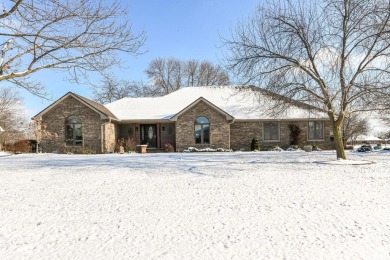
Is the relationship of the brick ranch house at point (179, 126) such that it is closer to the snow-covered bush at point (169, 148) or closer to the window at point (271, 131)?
the window at point (271, 131)

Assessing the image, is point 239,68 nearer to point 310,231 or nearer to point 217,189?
point 217,189

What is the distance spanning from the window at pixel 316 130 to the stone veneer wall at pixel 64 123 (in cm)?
1652

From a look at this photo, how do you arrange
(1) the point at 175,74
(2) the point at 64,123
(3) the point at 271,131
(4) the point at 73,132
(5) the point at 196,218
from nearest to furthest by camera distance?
(5) the point at 196,218, (2) the point at 64,123, (4) the point at 73,132, (3) the point at 271,131, (1) the point at 175,74

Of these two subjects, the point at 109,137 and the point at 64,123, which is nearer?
the point at 64,123

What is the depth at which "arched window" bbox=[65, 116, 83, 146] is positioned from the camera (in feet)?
69.1

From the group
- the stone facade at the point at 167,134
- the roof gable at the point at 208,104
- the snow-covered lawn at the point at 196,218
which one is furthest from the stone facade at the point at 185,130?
the snow-covered lawn at the point at 196,218

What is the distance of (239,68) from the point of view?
13.3 m

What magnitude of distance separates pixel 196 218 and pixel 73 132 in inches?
748

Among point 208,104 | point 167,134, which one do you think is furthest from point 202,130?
point 167,134

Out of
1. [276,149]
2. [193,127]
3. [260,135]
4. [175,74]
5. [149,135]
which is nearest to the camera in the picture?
[276,149]

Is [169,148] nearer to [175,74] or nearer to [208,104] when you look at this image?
[208,104]

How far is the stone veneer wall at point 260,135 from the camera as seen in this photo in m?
21.9

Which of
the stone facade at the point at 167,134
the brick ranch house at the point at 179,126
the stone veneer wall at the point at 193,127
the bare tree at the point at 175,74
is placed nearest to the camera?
the brick ranch house at the point at 179,126

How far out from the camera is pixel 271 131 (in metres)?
22.3
